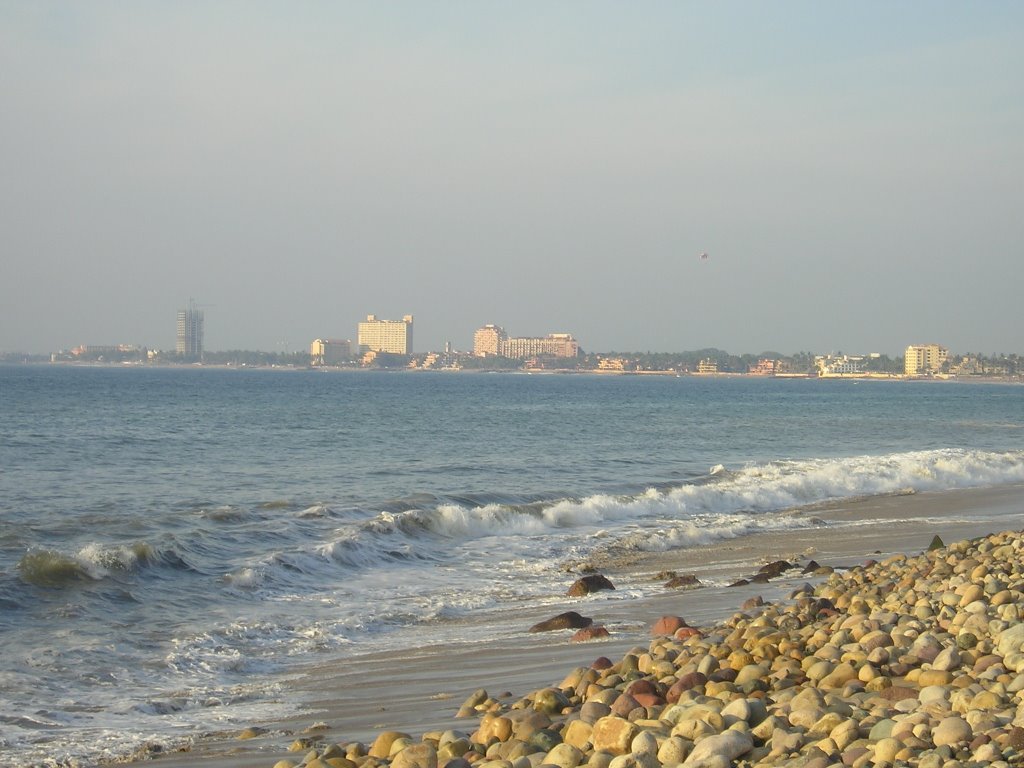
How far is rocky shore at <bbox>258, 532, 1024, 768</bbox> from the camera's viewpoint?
5258 mm

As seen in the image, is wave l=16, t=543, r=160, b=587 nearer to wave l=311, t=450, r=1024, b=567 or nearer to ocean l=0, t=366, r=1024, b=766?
ocean l=0, t=366, r=1024, b=766

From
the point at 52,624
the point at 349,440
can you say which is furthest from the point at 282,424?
the point at 52,624

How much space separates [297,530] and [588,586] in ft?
23.7

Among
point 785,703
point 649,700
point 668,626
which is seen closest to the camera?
point 785,703

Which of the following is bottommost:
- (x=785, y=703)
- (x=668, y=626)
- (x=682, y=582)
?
(x=682, y=582)

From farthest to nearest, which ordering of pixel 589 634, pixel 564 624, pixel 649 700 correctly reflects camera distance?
pixel 564 624
pixel 589 634
pixel 649 700

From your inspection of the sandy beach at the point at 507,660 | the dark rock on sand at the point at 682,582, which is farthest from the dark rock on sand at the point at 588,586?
the dark rock on sand at the point at 682,582

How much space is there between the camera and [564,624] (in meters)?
10.9

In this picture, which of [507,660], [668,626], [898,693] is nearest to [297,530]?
[507,660]

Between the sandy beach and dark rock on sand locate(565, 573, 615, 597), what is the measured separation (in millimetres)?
185

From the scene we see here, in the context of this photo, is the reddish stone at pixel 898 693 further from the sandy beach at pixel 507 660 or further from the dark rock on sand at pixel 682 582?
the dark rock on sand at pixel 682 582

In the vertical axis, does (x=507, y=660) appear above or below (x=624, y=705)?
below

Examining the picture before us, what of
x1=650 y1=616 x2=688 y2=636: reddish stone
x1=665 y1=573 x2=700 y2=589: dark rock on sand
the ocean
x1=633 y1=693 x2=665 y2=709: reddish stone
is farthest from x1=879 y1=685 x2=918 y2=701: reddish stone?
x1=665 y1=573 x2=700 y2=589: dark rock on sand

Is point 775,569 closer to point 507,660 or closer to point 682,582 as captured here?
point 682,582
